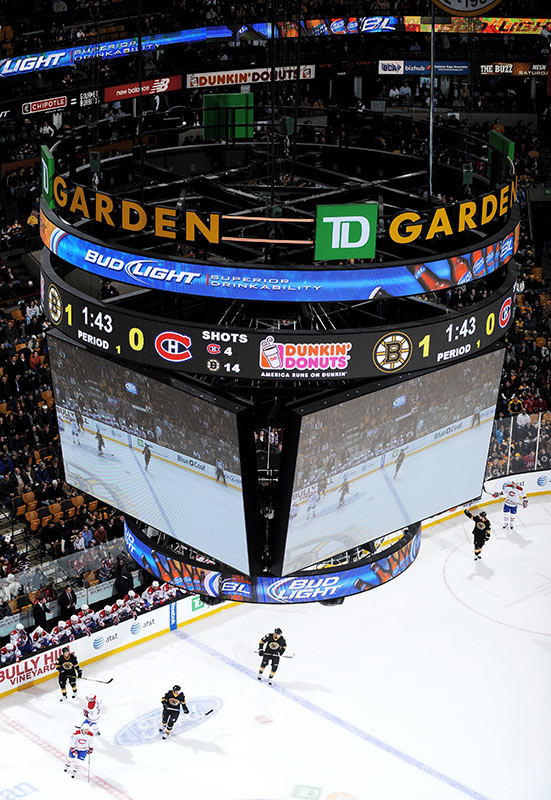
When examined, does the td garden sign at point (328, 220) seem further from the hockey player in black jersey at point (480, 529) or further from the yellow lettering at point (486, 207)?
the hockey player in black jersey at point (480, 529)

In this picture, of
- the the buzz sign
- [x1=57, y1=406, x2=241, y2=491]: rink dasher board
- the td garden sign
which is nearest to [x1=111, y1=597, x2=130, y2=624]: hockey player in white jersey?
[x1=57, y1=406, x2=241, y2=491]: rink dasher board

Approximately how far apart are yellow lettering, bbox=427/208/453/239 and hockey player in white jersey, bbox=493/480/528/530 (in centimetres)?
1698

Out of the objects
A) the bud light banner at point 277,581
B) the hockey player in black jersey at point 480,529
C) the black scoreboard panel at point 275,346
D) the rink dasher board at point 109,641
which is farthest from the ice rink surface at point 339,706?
the black scoreboard panel at point 275,346

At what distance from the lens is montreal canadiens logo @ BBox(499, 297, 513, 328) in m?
22.6

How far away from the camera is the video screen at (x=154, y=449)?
21438 millimetres

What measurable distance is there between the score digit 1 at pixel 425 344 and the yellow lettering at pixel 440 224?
1662mm

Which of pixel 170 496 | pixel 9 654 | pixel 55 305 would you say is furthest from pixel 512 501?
pixel 55 305

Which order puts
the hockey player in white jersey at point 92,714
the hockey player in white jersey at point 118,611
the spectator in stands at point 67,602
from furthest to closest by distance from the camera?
the hockey player in white jersey at point 118,611, the spectator in stands at point 67,602, the hockey player in white jersey at point 92,714

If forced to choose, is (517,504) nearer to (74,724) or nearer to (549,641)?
(549,641)

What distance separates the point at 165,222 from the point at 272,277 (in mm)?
2031

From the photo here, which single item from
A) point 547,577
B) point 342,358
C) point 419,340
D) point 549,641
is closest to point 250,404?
point 342,358

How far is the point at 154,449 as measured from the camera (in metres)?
22.3

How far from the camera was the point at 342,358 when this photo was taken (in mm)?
20656

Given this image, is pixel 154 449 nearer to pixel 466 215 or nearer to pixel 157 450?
pixel 157 450
